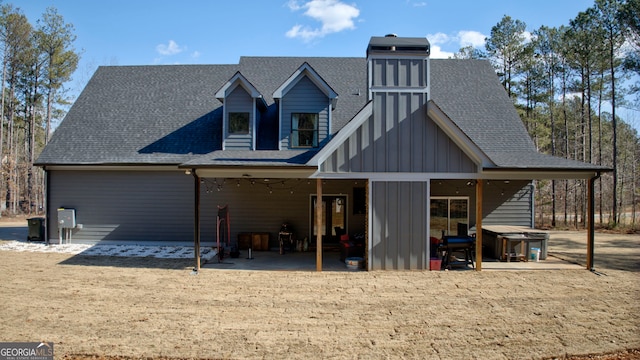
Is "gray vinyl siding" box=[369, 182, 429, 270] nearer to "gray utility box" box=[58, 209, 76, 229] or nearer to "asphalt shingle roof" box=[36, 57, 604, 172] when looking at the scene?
"asphalt shingle roof" box=[36, 57, 604, 172]

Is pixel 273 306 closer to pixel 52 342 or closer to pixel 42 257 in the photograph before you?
pixel 52 342

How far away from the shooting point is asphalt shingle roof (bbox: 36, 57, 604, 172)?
14617mm

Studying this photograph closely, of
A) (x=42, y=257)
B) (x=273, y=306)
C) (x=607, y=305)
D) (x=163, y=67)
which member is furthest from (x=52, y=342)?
(x=163, y=67)

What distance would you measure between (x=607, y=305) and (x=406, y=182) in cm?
496

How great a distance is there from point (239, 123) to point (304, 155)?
11.6 feet

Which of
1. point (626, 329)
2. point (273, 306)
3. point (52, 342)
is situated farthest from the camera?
point (273, 306)

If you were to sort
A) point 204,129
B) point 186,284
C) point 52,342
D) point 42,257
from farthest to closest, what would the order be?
point 204,129 → point 42,257 → point 186,284 → point 52,342

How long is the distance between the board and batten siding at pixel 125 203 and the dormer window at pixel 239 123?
7.86 ft

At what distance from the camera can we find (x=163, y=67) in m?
18.8

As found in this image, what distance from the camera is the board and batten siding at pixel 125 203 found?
14.4 metres

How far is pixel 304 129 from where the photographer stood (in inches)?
555

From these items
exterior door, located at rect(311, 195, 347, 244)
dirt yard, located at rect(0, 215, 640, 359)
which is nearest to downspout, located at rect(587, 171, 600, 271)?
dirt yard, located at rect(0, 215, 640, 359)

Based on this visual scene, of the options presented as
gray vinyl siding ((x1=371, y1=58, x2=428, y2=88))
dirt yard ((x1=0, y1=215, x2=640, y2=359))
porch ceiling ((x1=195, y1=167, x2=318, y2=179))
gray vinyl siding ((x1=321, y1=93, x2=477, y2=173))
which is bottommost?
dirt yard ((x1=0, y1=215, x2=640, y2=359))

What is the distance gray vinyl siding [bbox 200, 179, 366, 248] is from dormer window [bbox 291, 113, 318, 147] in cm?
142
